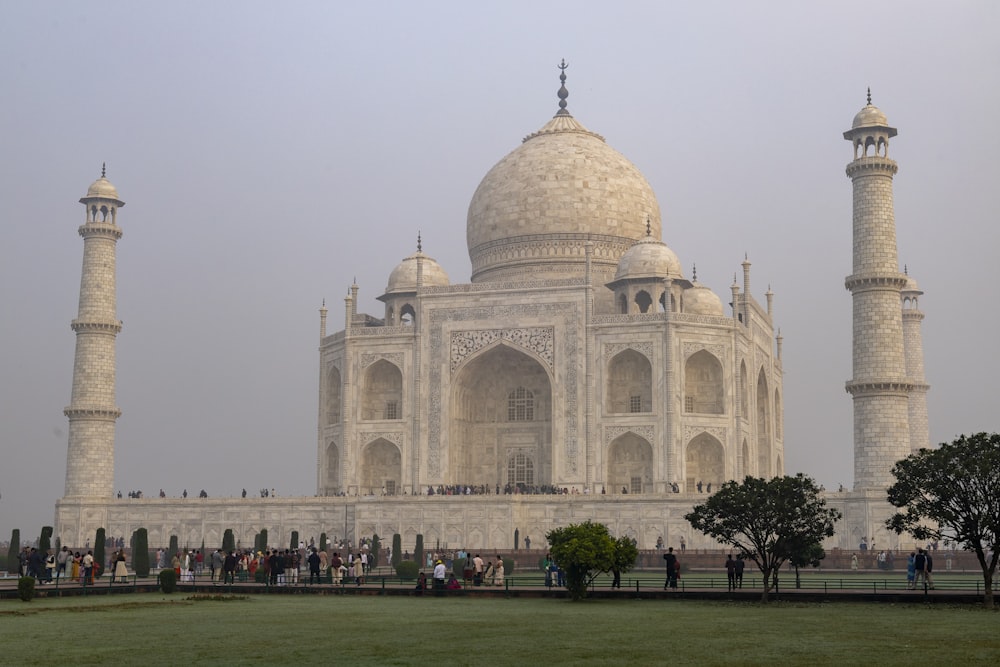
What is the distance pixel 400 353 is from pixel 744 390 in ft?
32.9

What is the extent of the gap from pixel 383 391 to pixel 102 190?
1045cm

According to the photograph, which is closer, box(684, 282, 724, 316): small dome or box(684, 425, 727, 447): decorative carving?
box(684, 425, 727, 447): decorative carving

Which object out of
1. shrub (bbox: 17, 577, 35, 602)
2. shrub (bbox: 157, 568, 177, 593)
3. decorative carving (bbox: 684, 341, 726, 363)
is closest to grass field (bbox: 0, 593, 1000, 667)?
shrub (bbox: 17, 577, 35, 602)

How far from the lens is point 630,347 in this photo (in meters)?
38.2

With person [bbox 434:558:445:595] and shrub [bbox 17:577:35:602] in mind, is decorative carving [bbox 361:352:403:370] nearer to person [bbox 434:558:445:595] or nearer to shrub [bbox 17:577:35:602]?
person [bbox 434:558:445:595]

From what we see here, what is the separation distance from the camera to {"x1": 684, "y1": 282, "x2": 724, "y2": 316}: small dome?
1623 inches

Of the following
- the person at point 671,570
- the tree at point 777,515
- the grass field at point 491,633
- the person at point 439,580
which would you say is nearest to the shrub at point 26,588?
the grass field at point 491,633

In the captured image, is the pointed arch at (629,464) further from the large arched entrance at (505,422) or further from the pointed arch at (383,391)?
the pointed arch at (383,391)

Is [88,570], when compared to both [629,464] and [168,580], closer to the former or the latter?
[168,580]

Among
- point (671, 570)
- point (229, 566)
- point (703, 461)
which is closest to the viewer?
point (671, 570)

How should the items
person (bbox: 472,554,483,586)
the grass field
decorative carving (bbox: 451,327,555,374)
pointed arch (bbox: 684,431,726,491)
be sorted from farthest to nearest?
decorative carving (bbox: 451,327,555,374), pointed arch (bbox: 684,431,726,491), person (bbox: 472,554,483,586), the grass field

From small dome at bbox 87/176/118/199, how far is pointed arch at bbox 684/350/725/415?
17958 millimetres

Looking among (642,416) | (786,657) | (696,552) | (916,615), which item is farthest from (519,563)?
(786,657)

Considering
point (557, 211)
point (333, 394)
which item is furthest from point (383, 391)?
point (557, 211)
